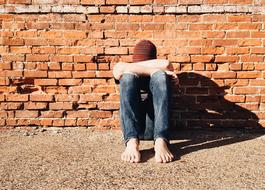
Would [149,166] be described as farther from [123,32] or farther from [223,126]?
[123,32]

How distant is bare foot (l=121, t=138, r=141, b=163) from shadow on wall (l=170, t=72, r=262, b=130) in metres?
1.00

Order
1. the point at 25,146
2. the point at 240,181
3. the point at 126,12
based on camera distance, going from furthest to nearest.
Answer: the point at 126,12
the point at 25,146
the point at 240,181

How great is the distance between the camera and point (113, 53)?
12.2ft

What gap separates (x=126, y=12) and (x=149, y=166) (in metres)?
1.82

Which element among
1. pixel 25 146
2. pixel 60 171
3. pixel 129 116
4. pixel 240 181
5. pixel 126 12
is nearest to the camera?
pixel 240 181

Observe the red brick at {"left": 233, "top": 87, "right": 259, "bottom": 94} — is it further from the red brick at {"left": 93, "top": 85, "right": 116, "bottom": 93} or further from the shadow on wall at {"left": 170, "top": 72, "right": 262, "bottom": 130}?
the red brick at {"left": 93, "top": 85, "right": 116, "bottom": 93}

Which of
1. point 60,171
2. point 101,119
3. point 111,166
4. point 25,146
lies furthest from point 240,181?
point 25,146

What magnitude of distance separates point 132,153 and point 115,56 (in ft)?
4.39

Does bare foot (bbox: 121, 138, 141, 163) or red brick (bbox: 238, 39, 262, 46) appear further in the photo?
red brick (bbox: 238, 39, 262, 46)

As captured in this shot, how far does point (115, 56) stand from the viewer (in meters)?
3.74

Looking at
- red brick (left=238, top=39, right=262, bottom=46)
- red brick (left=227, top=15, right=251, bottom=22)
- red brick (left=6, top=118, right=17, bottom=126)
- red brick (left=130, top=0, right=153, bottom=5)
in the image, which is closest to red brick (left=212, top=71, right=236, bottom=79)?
red brick (left=238, top=39, right=262, bottom=46)

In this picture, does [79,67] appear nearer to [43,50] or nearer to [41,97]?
[43,50]

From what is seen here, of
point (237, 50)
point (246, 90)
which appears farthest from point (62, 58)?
point (246, 90)

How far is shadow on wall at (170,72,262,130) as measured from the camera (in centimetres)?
373
